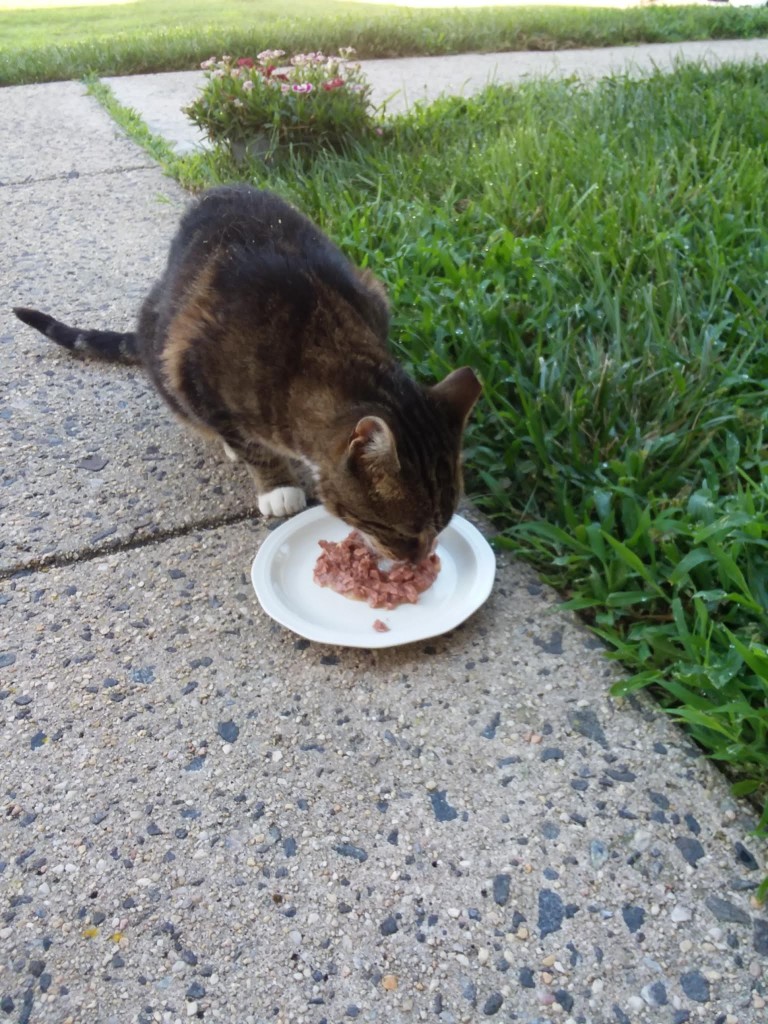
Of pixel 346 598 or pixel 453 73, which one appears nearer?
pixel 346 598

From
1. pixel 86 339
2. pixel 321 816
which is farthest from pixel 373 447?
pixel 86 339

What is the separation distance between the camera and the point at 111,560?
8.81 feet

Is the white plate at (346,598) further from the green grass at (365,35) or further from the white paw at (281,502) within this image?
the green grass at (365,35)

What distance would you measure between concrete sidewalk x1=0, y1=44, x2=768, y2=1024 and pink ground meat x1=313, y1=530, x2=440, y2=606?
6.7 inches

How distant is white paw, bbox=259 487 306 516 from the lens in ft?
9.40

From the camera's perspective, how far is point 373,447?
2.24 metres

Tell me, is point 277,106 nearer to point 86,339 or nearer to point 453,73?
point 86,339

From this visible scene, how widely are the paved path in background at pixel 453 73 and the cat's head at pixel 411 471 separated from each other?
13.5 feet

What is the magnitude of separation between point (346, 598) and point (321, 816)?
2.25ft

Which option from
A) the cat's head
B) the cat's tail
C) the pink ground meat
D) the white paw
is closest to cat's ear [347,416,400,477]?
the cat's head

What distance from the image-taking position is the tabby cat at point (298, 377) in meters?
2.35

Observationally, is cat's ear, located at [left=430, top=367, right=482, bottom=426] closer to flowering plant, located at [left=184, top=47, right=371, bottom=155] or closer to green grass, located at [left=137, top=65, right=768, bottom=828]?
green grass, located at [left=137, top=65, right=768, bottom=828]

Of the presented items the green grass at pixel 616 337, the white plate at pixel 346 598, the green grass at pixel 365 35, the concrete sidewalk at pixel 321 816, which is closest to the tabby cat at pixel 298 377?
the white plate at pixel 346 598

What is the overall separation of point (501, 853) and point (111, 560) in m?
1.45
